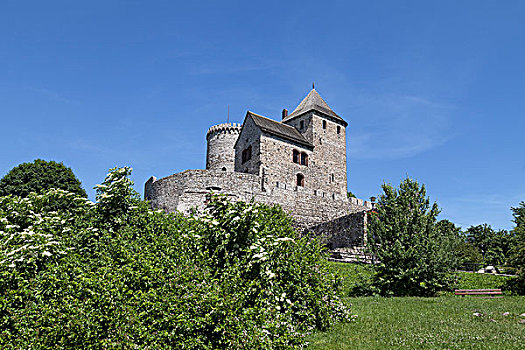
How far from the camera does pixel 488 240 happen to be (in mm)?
44469

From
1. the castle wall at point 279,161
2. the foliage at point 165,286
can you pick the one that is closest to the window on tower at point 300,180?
the castle wall at point 279,161

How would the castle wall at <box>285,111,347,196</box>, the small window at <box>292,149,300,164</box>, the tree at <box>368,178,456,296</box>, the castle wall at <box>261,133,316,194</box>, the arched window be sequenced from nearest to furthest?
the tree at <box>368,178,456,296</box> < the castle wall at <box>261,133,316,194</box> < the small window at <box>292,149,300,164</box> < the arched window < the castle wall at <box>285,111,347,196</box>

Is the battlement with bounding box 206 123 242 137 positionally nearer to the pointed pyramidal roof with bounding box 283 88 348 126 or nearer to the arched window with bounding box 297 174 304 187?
the pointed pyramidal roof with bounding box 283 88 348 126

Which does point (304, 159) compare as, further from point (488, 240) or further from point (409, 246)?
point (488, 240)

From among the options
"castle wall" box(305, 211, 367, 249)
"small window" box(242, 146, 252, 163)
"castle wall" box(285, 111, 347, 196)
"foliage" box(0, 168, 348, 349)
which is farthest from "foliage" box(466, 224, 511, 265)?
"foliage" box(0, 168, 348, 349)

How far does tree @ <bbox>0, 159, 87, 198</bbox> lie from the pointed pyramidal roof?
18459 millimetres

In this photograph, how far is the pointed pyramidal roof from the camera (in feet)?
107

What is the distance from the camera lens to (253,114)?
30.1m

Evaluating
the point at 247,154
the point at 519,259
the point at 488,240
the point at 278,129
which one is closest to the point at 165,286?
the point at 519,259

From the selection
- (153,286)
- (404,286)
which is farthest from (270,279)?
(404,286)

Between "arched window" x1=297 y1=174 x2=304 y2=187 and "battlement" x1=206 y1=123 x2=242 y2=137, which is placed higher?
"battlement" x1=206 y1=123 x2=242 y2=137

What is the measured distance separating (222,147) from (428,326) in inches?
1204

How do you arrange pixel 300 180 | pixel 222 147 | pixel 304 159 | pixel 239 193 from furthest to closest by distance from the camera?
pixel 222 147, pixel 304 159, pixel 300 180, pixel 239 193

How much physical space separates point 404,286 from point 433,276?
3.21 ft
